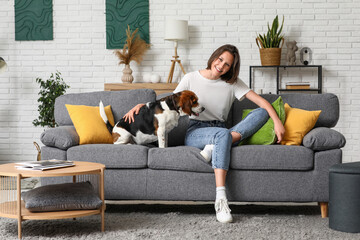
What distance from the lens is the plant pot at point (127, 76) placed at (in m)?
5.90

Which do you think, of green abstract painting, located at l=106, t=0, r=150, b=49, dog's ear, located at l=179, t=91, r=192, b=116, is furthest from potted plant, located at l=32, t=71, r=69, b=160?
dog's ear, located at l=179, t=91, r=192, b=116

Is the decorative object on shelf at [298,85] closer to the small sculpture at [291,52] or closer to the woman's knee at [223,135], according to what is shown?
the small sculpture at [291,52]

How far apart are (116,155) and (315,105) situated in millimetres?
1565

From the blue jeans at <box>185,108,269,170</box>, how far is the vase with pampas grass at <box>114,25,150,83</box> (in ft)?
8.36

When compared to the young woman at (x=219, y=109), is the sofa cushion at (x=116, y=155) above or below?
below

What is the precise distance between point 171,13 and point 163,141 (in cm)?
299

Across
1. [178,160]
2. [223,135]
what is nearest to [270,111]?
[223,135]

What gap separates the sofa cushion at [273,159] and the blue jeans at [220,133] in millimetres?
106

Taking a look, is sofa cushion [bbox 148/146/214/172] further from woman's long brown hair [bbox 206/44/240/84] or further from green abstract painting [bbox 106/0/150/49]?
green abstract painting [bbox 106/0/150/49]

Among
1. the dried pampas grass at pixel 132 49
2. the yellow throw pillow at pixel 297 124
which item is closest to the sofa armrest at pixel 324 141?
the yellow throw pillow at pixel 297 124

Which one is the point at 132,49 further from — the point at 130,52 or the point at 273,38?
the point at 273,38

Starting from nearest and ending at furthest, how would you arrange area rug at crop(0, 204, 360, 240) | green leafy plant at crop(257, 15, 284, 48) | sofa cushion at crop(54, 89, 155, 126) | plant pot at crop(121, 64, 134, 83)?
area rug at crop(0, 204, 360, 240), sofa cushion at crop(54, 89, 155, 126), green leafy plant at crop(257, 15, 284, 48), plant pot at crop(121, 64, 134, 83)

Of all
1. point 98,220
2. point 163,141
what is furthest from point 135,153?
→ point 98,220

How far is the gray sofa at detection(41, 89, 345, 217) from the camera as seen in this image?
3.11m
